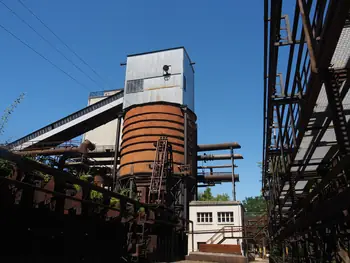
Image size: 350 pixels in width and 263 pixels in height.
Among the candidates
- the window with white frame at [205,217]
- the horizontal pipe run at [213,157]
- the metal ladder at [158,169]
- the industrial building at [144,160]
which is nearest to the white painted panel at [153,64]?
the industrial building at [144,160]

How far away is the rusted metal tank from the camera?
20562 millimetres

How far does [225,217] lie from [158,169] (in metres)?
6.55

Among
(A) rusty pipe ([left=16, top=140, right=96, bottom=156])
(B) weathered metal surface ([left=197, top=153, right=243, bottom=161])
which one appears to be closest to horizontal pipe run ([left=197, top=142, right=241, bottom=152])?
(B) weathered metal surface ([left=197, top=153, right=243, bottom=161])

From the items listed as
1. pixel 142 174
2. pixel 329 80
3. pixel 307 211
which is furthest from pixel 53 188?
pixel 142 174

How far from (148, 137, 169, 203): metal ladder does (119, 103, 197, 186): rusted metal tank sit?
0.65 m

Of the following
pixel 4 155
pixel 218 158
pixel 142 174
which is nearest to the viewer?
pixel 4 155

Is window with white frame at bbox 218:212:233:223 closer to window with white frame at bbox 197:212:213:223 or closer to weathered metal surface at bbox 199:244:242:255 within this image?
window with white frame at bbox 197:212:213:223

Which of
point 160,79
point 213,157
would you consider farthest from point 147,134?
point 213,157

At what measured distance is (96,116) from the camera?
87.4 feet

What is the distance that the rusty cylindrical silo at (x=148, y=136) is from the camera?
20.4 meters

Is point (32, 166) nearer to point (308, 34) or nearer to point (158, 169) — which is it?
point (308, 34)

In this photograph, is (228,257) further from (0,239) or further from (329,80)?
(329,80)

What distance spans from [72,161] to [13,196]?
63.7ft

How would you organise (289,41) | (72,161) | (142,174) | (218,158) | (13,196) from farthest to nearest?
(218,158) → (72,161) → (142,174) → (13,196) → (289,41)
